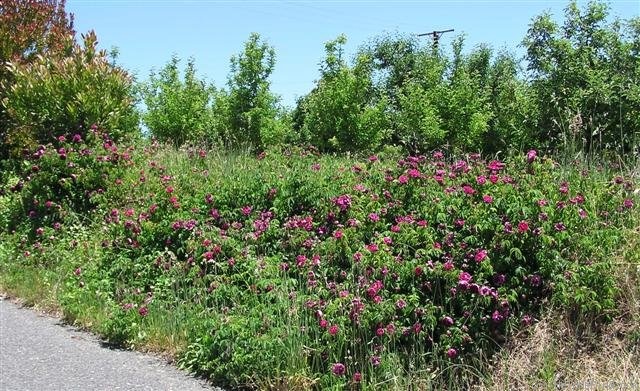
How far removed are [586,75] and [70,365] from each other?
7.86 m

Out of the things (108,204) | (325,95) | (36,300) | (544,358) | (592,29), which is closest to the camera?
(544,358)

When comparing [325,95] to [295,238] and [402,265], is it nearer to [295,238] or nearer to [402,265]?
[295,238]

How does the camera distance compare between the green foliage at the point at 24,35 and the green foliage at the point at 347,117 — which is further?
the green foliage at the point at 347,117

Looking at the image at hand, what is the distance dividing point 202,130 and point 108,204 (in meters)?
7.56

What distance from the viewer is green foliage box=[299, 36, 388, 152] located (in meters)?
14.5

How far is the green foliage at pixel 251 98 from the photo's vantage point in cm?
1605

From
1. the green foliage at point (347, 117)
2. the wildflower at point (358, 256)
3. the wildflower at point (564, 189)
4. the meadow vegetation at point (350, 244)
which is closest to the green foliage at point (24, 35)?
the meadow vegetation at point (350, 244)

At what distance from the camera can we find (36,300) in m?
7.33

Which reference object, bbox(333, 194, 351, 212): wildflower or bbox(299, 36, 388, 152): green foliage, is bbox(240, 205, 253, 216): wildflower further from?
bbox(299, 36, 388, 152): green foliage

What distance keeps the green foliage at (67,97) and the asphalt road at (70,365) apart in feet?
15.5

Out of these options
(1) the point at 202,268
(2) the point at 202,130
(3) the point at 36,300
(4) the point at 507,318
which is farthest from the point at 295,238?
(2) the point at 202,130

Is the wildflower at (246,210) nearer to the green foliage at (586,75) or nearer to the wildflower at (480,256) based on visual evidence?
the wildflower at (480,256)

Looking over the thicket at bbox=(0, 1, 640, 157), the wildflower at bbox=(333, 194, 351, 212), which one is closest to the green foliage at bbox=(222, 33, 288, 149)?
the thicket at bbox=(0, 1, 640, 157)

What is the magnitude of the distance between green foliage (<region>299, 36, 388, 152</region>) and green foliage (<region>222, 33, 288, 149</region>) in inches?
48.9
